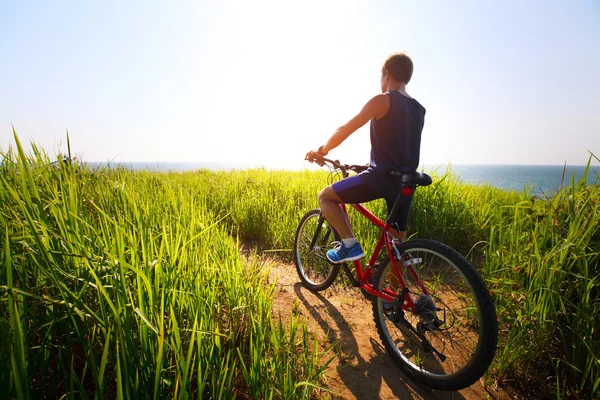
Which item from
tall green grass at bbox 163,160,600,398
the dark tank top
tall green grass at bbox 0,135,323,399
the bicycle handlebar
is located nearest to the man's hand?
the bicycle handlebar

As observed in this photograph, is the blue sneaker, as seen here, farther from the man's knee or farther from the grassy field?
the grassy field

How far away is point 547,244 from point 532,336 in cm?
72

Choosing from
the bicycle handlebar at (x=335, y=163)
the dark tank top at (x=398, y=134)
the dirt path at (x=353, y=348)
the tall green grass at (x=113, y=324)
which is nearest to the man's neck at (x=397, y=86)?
the dark tank top at (x=398, y=134)

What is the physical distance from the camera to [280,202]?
531 centimetres

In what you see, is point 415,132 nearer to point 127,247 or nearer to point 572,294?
point 572,294

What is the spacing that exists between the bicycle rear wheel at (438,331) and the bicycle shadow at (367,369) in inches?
3.3

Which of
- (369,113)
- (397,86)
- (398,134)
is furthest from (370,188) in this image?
(397,86)

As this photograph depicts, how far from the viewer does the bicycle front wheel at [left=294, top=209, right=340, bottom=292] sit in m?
3.42

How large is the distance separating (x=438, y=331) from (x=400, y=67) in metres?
2.43

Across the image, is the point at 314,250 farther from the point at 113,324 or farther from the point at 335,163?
the point at 113,324

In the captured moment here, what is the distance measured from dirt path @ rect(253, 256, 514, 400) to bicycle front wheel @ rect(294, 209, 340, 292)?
15cm

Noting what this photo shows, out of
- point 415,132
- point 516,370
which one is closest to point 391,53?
point 415,132

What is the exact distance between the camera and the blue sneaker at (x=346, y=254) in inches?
103

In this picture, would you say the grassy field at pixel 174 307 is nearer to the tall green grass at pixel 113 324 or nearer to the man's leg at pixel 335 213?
the tall green grass at pixel 113 324
